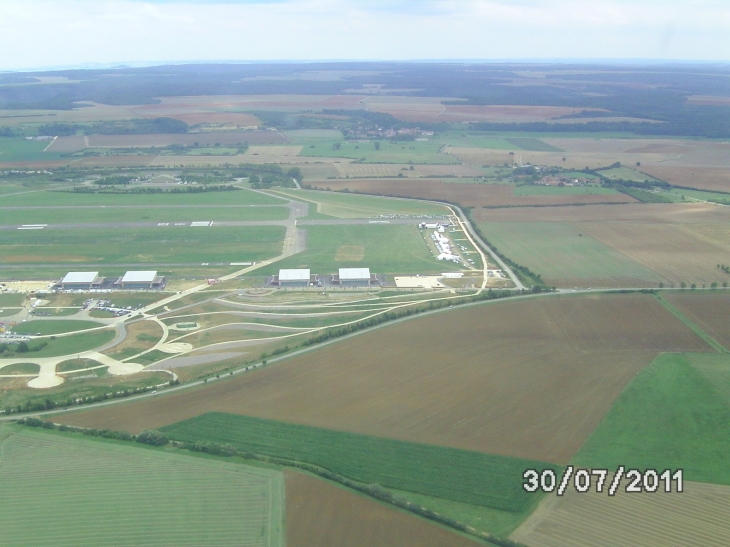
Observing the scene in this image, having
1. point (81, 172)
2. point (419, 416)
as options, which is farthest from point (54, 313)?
point (81, 172)

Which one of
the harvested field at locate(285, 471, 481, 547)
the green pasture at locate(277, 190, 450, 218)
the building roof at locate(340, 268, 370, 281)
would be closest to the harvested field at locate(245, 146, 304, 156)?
the green pasture at locate(277, 190, 450, 218)

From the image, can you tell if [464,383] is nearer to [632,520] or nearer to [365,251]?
[632,520]

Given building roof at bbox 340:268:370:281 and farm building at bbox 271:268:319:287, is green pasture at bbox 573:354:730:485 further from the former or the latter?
farm building at bbox 271:268:319:287

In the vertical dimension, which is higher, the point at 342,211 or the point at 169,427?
the point at 342,211

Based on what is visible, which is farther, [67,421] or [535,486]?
[67,421]

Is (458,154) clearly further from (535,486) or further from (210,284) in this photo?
(535,486)

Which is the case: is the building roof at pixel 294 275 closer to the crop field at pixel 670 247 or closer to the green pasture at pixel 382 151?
the crop field at pixel 670 247
